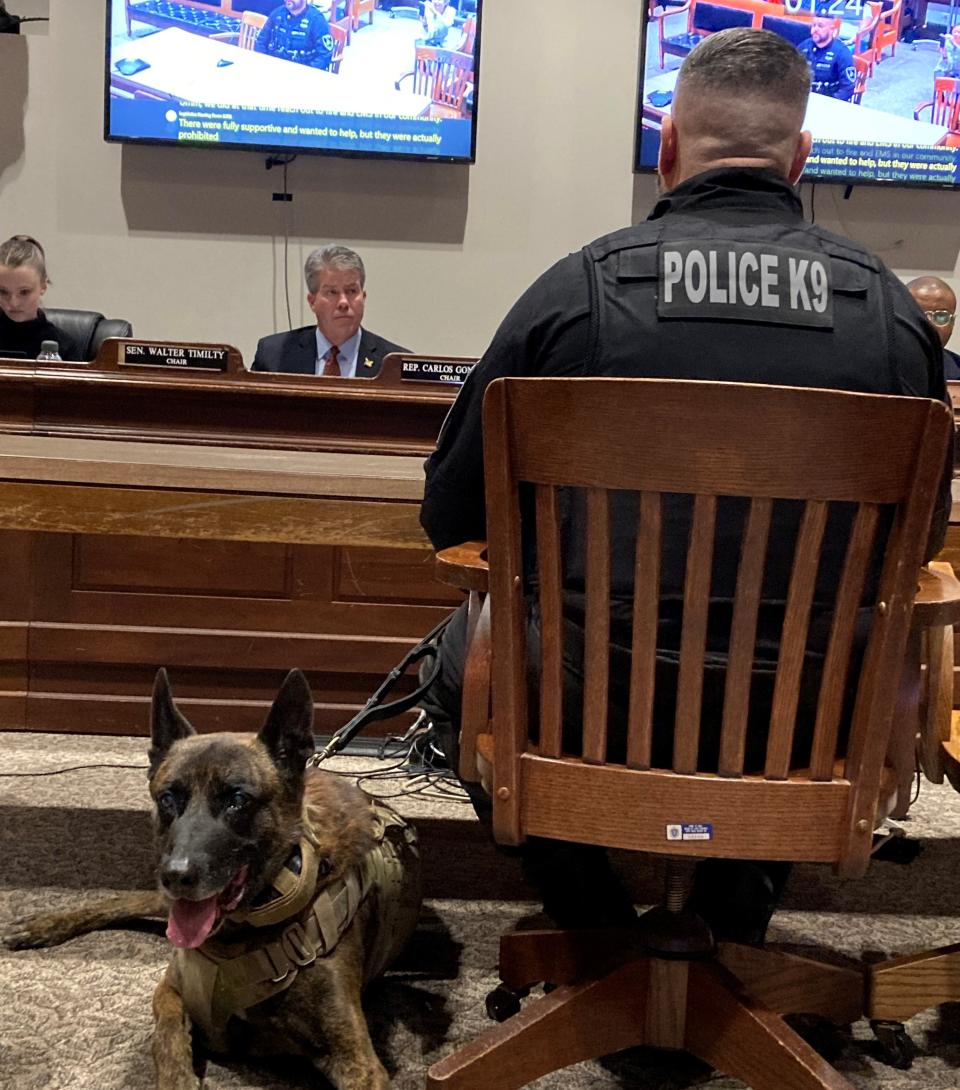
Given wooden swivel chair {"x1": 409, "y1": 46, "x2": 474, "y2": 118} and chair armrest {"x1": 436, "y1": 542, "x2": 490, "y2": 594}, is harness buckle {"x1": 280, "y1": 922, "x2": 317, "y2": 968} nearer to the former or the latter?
chair armrest {"x1": 436, "y1": 542, "x2": 490, "y2": 594}

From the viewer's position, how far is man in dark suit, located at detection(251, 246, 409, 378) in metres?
4.03

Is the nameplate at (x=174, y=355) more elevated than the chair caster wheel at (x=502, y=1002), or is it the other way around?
the nameplate at (x=174, y=355)

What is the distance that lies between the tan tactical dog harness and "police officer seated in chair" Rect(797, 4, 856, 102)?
420 cm

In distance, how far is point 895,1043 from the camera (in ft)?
5.18

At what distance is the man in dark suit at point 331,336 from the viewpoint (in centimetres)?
403

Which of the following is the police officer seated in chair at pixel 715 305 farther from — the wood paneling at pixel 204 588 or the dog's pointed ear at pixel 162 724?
the wood paneling at pixel 204 588

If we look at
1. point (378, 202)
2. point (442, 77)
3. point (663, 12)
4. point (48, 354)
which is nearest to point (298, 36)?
point (442, 77)

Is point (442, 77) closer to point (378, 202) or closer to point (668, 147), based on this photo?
point (378, 202)

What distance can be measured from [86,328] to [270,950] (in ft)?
10.5

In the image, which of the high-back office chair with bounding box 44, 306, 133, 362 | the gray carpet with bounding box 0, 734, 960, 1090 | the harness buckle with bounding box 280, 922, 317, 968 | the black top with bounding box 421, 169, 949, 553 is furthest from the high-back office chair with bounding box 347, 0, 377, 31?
the harness buckle with bounding box 280, 922, 317, 968

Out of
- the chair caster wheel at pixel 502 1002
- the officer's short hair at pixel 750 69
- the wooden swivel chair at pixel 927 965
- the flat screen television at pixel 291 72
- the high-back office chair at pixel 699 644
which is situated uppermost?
the flat screen television at pixel 291 72

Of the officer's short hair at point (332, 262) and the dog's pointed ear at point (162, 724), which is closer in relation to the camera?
the dog's pointed ear at point (162, 724)

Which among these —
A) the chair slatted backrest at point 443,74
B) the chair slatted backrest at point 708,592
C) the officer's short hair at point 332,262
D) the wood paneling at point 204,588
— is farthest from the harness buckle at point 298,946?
the chair slatted backrest at point 443,74

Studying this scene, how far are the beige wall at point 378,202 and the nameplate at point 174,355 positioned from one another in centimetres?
219
